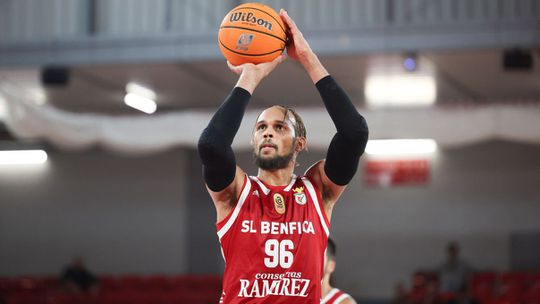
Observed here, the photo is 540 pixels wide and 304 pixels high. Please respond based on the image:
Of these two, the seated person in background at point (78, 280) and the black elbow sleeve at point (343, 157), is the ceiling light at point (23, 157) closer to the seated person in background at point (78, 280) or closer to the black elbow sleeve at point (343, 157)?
the seated person in background at point (78, 280)

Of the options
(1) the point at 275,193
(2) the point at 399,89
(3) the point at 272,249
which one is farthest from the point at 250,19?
(2) the point at 399,89

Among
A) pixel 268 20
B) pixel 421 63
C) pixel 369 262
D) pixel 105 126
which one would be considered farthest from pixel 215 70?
pixel 268 20

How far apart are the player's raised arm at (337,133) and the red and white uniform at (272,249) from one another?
179 millimetres

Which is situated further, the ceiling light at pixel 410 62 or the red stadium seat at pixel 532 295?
the red stadium seat at pixel 532 295

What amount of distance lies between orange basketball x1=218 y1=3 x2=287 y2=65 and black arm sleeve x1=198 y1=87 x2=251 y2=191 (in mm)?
269

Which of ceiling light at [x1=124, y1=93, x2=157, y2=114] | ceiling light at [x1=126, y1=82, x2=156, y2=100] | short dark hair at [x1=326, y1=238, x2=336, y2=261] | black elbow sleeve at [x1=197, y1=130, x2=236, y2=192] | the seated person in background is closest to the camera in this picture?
black elbow sleeve at [x1=197, y1=130, x2=236, y2=192]

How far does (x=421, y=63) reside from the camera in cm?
1189

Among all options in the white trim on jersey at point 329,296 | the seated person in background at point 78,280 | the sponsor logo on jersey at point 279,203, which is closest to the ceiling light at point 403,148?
the seated person in background at point 78,280

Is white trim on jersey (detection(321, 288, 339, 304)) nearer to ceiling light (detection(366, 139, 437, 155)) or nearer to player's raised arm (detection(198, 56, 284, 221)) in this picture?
player's raised arm (detection(198, 56, 284, 221))

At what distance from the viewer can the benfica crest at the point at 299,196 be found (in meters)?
4.03

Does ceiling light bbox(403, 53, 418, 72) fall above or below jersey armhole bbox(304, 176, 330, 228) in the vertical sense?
above

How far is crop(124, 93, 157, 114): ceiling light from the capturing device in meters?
14.8

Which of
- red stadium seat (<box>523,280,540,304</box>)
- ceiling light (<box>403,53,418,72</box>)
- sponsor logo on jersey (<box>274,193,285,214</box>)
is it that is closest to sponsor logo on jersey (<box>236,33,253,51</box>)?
sponsor logo on jersey (<box>274,193,285,214</box>)

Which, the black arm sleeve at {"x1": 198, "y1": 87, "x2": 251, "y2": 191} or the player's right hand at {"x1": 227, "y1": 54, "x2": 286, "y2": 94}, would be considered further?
the player's right hand at {"x1": 227, "y1": 54, "x2": 286, "y2": 94}
